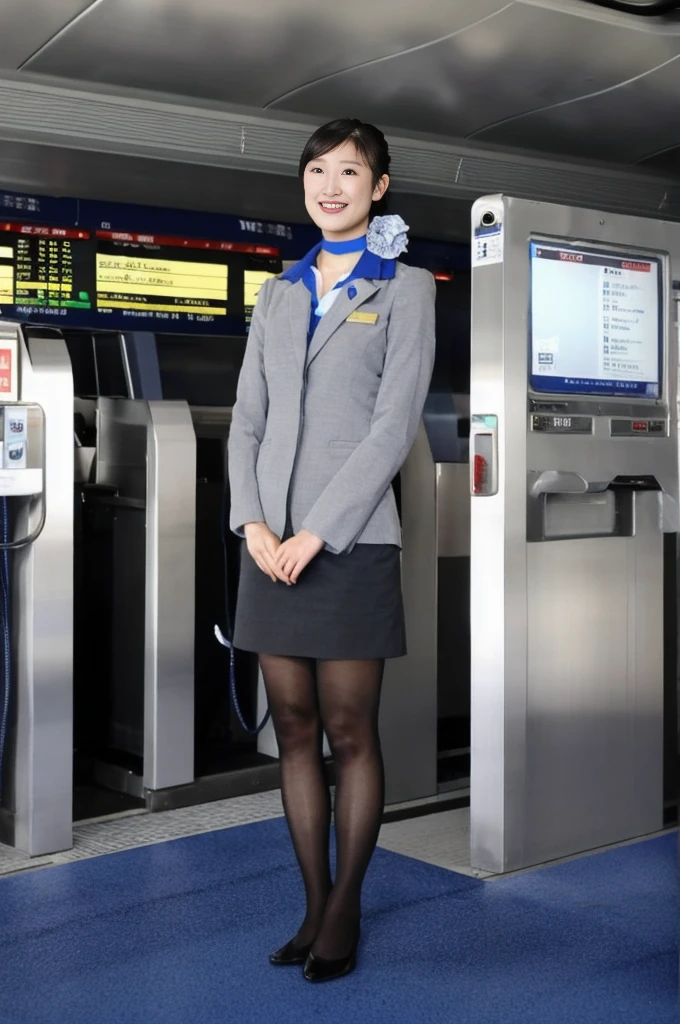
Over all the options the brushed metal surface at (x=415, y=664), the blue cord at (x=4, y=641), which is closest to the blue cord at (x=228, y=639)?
the brushed metal surface at (x=415, y=664)

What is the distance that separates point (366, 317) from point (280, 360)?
0.60ft

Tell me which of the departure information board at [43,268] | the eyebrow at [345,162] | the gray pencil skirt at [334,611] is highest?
the departure information board at [43,268]

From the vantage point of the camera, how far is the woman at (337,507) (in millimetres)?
2293

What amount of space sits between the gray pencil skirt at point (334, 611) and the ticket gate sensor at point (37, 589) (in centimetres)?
92

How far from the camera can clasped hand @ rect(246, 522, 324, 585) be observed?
224cm

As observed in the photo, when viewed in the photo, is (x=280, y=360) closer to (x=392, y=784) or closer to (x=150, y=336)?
(x=392, y=784)

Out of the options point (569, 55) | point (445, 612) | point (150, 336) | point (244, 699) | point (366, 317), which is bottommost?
point (244, 699)

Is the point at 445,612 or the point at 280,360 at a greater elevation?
the point at 280,360

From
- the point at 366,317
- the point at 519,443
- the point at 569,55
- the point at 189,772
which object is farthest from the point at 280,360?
the point at 569,55

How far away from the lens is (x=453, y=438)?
13.1 feet

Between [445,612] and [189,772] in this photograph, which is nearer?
[189,772]

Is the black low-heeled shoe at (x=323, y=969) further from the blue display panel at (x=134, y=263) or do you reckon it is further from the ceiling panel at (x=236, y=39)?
the blue display panel at (x=134, y=263)

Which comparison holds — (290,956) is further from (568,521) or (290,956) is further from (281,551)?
(568,521)

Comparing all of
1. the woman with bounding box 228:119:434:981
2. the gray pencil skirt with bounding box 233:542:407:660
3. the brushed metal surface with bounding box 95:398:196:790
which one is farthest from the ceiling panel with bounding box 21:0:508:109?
the gray pencil skirt with bounding box 233:542:407:660
